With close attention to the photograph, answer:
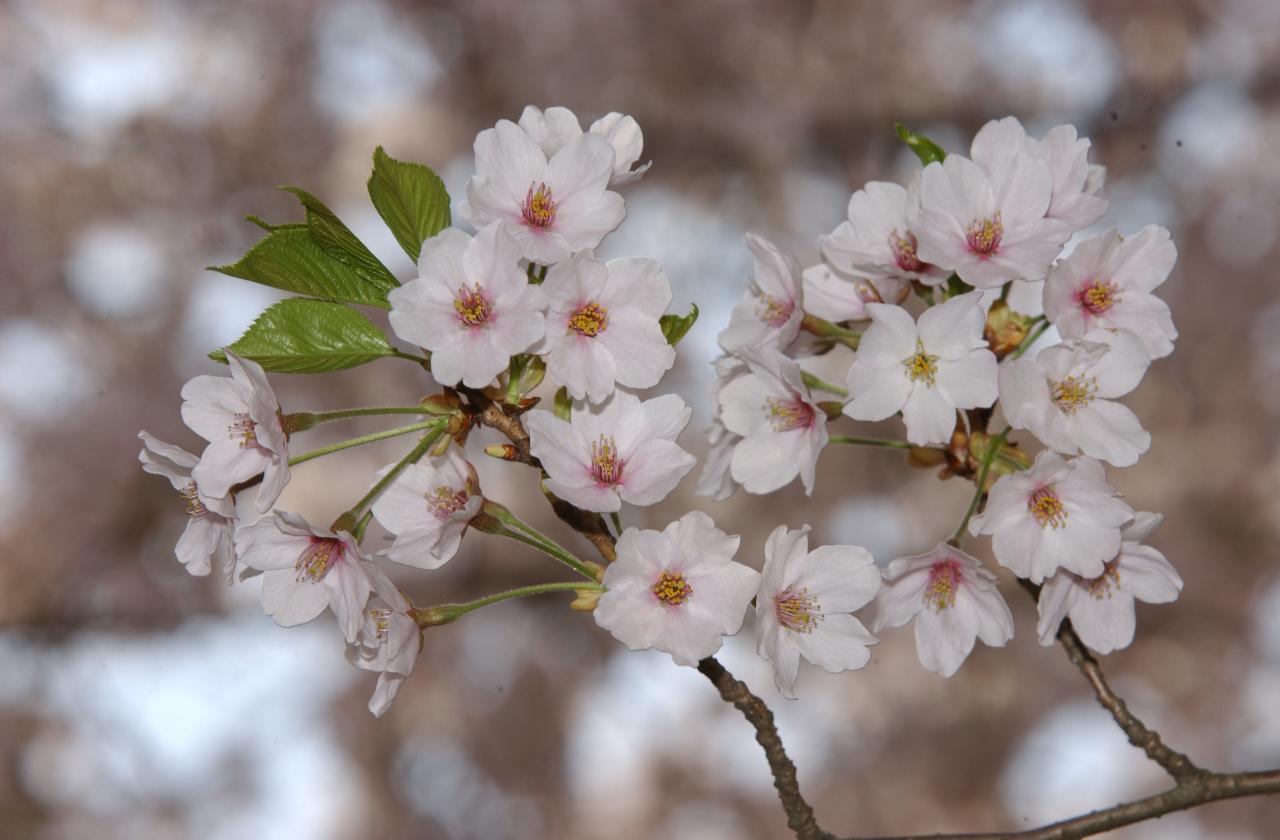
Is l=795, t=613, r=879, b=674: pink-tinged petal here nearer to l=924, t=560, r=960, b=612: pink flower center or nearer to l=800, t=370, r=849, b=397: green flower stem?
l=924, t=560, r=960, b=612: pink flower center

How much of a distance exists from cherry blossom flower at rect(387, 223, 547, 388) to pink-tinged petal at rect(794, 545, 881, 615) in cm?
31

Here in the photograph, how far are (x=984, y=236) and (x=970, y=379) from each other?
0.46 feet

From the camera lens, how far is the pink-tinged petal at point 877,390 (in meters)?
0.95

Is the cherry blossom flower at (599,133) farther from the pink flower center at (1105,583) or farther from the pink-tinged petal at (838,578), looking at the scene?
the pink flower center at (1105,583)

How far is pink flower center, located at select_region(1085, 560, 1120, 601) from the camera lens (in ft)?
3.57

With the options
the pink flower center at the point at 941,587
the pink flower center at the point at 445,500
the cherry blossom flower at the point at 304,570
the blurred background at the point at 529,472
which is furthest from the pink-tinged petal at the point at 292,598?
the blurred background at the point at 529,472

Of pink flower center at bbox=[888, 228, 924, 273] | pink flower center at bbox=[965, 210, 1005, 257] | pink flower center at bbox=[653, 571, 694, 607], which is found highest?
pink flower center at bbox=[965, 210, 1005, 257]

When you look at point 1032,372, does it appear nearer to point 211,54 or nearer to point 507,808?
point 507,808

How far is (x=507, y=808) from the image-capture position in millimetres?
3355

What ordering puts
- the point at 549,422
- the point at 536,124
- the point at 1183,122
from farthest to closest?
the point at 1183,122
the point at 536,124
the point at 549,422

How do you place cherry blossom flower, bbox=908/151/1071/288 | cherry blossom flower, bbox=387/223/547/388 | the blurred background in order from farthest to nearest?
the blurred background, cherry blossom flower, bbox=908/151/1071/288, cherry blossom flower, bbox=387/223/547/388

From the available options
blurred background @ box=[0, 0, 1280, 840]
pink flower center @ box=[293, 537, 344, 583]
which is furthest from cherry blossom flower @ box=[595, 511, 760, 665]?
blurred background @ box=[0, 0, 1280, 840]

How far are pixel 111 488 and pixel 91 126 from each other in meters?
1.11

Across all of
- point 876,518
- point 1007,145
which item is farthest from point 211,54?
point 1007,145
